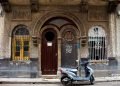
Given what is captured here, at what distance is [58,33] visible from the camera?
2023 centimetres

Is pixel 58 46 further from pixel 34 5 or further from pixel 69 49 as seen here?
pixel 34 5

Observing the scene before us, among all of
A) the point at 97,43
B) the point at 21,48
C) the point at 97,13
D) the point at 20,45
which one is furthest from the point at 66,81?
the point at 97,13

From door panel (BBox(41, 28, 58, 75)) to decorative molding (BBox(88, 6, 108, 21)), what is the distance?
7.81 feet

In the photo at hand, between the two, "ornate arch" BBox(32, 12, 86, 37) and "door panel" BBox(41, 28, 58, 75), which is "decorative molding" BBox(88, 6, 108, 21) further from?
"door panel" BBox(41, 28, 58, 75)

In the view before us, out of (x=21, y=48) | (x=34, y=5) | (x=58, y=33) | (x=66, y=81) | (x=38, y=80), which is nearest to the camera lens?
(x=66, y=81)

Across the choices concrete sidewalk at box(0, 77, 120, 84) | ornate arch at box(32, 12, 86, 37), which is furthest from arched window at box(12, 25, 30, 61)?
concrete sidewalk at box(0, 77, 120, 84)

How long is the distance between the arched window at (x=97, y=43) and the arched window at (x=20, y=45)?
145 inches

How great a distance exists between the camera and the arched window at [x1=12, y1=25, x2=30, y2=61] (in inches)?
792

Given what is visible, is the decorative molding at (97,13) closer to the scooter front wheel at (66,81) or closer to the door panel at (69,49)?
the door panel at (69,49)

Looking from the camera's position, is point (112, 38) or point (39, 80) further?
point (112, 38)

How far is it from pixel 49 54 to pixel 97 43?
290cm

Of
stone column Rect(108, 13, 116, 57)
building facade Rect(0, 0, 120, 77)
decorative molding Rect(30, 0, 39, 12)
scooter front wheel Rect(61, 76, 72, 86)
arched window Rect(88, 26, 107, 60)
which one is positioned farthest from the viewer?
arched window Rect(88, 26, 107, 60)

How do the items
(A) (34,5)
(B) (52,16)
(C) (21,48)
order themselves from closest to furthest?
(A) (34,5), (B) (52,16), (C) (21,48)

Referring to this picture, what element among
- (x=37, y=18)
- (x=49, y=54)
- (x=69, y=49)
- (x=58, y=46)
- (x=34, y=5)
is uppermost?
(x=34, y=5)
